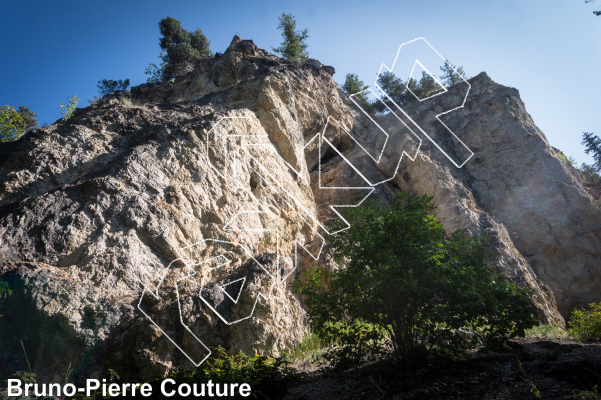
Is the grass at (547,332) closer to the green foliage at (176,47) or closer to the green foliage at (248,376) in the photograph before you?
the green foliage at (248,376)

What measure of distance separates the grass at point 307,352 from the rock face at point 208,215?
0.65ft

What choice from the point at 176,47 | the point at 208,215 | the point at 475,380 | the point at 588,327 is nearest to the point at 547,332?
the point at 588,327

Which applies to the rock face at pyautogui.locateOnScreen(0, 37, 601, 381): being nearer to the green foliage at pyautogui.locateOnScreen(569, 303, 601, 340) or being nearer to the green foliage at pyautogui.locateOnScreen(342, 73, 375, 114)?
the green foliage at pyautogui.locateOnScreen(569, 303, 601, 340)

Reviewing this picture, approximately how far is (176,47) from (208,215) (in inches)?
900

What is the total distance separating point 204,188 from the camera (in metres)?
8.55

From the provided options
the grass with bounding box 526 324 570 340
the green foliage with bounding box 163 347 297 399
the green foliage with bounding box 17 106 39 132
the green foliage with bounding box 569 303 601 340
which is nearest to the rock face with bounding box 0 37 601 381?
the grass with bounding box 526 324 570 340

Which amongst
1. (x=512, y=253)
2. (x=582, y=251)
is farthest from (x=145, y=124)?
(x=582, y=251)

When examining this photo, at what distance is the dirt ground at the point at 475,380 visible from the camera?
4.27 metres

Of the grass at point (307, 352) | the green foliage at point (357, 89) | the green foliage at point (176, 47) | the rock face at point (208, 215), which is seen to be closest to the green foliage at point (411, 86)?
the green foliage at point (357, 89)

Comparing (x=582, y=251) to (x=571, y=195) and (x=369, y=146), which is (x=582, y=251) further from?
(x=369, y=146)

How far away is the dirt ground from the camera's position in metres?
4.27

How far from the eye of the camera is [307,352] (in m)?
6.95

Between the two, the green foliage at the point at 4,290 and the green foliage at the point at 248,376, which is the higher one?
the green foliage at the point at 4,290

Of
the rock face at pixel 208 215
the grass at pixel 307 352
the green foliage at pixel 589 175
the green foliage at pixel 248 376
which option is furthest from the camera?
the green foliage at pixel 589 175
